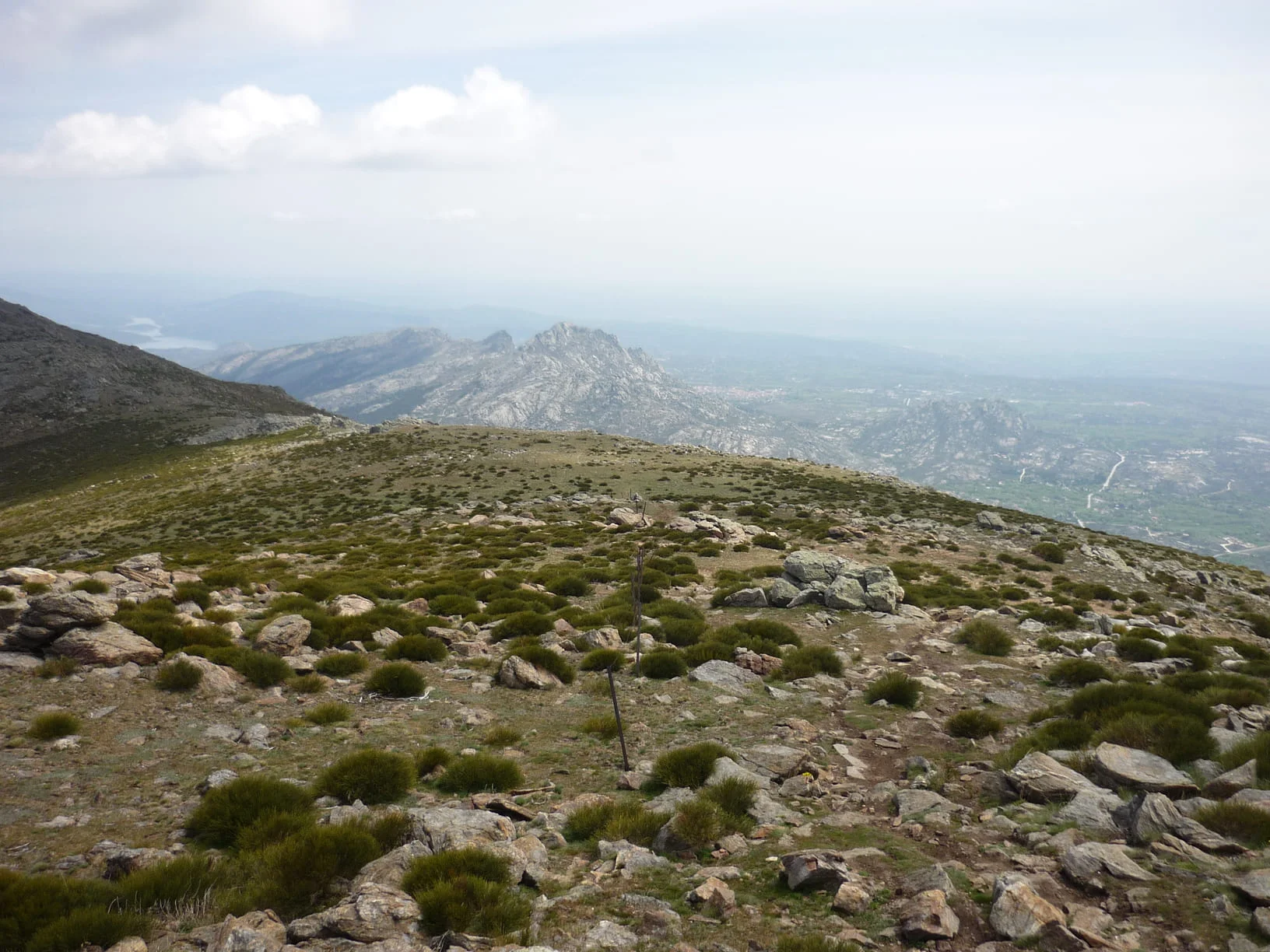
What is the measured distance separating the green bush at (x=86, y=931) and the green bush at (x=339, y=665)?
8.50m

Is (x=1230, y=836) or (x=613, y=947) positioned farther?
(x=1230, y=836)

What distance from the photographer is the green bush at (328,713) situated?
1186cm

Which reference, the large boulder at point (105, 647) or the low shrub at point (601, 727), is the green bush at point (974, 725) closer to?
the low shrub at point (601, 727)

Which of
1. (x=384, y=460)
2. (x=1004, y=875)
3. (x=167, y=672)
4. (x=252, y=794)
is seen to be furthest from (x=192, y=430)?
(x=1004, y=875)

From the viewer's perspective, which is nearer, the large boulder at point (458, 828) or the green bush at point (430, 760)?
the large boulder at point (458, 828)

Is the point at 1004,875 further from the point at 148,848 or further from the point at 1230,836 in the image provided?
the point at 148,848

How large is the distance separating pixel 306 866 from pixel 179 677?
784 cm

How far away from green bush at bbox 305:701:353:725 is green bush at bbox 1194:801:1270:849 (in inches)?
558

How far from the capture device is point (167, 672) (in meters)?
12.5

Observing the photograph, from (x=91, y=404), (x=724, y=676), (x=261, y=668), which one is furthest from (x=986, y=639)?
(x=91, y=404)

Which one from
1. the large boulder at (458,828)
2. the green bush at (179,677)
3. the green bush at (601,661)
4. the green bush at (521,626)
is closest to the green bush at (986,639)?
the green bush at (601,661)

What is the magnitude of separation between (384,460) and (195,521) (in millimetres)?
21694

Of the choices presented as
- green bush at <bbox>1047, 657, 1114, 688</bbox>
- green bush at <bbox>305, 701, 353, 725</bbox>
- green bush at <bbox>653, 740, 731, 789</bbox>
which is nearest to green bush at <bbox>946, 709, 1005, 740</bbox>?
green bush at <bbox>1047, 657, 1114, 688</bbox>

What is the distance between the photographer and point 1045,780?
9.30m
